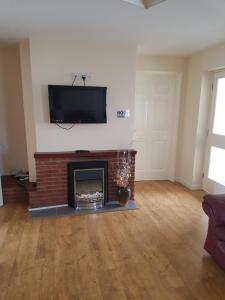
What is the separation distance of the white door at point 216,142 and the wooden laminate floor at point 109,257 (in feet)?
2.58

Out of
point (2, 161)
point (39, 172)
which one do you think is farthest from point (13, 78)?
point (39, 172)

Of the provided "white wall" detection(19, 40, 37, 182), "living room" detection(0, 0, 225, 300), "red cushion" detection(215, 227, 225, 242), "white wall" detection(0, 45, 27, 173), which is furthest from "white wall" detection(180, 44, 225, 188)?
"white wall" detection(0, 45, 27, 173)

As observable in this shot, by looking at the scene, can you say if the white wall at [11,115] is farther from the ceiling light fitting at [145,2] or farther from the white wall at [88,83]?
the ceiling light fitting at [145,2]

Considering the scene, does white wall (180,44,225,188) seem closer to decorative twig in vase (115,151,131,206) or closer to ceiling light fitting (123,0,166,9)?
decorative twig in vase (115,151,131,206)

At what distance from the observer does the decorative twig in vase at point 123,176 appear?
3.33 metres

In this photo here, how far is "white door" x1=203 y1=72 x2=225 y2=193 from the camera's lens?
11.7ft

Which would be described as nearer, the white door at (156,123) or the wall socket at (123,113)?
the wall socket at (123,113)

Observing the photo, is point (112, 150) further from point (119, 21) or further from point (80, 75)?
point (119, 21)

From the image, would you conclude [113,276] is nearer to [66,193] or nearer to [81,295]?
[81,295]

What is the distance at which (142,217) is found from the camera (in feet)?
10.1

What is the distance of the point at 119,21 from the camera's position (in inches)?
94.3

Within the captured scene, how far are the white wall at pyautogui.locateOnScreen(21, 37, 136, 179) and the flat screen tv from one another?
0.13m

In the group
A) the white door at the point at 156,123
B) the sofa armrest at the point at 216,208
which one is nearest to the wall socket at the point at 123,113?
the white door at the point at 156,123

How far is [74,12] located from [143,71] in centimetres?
211
